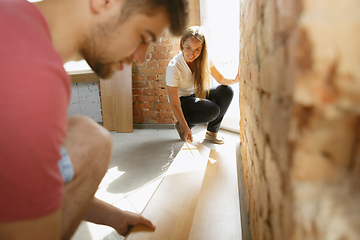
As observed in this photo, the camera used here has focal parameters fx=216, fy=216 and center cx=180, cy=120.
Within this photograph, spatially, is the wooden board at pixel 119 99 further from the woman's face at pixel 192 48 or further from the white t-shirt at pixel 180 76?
the woman's face at pixel 192 48

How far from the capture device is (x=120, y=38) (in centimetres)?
72

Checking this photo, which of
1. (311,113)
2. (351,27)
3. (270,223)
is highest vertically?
(351,27)

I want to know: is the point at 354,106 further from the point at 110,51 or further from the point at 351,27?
the point at 110,51

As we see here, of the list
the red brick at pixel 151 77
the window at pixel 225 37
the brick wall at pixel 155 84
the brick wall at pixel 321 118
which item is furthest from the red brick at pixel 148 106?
the brick wall at pixel 321 118

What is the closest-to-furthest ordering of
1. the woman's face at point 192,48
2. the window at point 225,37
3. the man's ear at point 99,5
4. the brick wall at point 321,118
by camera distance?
1. the brick wall at point 321,118
2. the man's ear at point 99,5
3. the woman's face at point 192,48
4. the window at point 225,37

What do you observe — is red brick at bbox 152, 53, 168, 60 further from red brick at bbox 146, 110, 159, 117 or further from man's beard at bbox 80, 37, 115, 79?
man's beard at bbox 80, 37, 115, 79

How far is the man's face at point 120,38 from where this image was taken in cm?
70

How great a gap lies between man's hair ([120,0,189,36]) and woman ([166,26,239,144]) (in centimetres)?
112

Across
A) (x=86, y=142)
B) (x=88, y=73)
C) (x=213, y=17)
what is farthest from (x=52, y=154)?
(x=88, y=73)

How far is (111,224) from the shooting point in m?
0.96

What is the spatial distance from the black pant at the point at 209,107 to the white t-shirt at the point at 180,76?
9 cm

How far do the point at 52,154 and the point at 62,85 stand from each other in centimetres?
15

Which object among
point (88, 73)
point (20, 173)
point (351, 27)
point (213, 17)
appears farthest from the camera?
point (88, 73)

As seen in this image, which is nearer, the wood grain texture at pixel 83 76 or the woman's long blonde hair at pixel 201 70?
the woman's long blonde hair at pixel 201 70
